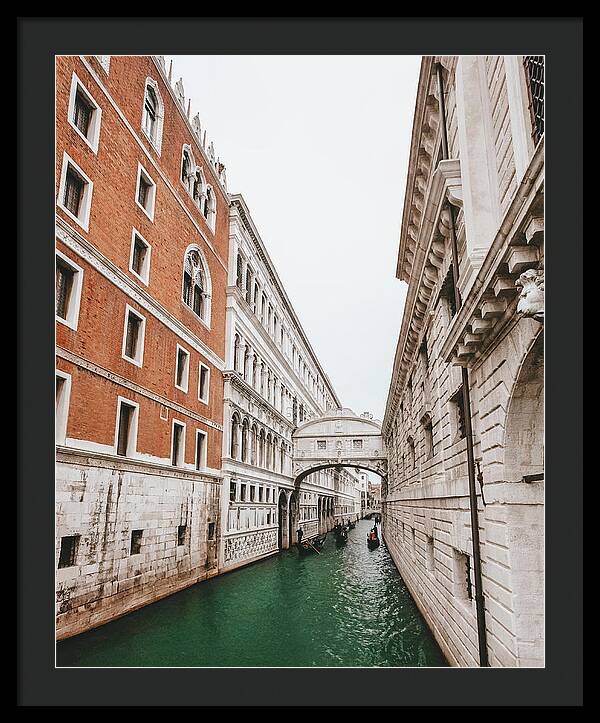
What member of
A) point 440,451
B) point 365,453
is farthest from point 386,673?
point 365,453

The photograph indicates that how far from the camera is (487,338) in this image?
4.73 m

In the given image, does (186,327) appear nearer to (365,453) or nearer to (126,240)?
(126,240)

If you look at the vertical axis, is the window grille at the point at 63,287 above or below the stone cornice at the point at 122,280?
below

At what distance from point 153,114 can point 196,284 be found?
13.6ft

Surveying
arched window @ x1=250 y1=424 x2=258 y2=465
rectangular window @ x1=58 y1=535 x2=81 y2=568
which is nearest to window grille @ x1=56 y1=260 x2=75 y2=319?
rectangular window @ x1=58 y1=535 x2=81 y2=568

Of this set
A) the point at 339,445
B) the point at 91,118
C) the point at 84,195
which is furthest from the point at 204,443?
the point at 339,445

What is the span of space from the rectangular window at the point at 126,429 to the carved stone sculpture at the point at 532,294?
7709 mm

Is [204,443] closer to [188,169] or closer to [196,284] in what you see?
[196,284]

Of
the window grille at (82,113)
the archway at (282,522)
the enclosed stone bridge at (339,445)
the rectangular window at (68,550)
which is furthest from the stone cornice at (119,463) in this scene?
the enclosed stone bridge at (339,445)

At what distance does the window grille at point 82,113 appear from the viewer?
8.84m

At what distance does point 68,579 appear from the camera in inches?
303

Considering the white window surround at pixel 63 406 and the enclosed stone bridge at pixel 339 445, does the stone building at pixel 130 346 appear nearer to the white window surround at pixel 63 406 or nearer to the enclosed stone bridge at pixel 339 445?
the white window surround at pixel 63 406

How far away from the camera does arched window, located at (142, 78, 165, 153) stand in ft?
37.2

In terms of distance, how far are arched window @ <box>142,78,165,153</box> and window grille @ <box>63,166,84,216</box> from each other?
3.04 metres
